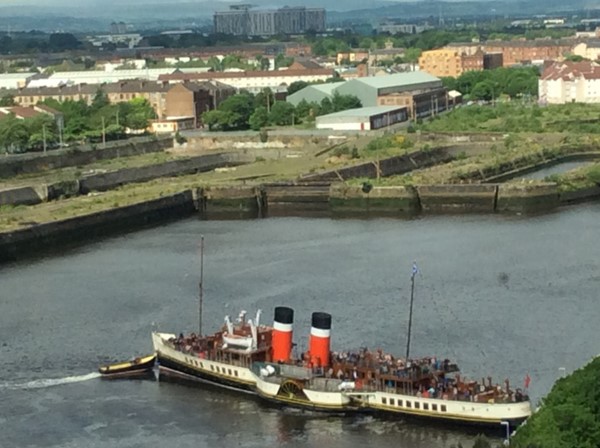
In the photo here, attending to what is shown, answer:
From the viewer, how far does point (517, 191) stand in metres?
19.8

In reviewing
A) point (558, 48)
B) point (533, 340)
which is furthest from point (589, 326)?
point (558, 48)

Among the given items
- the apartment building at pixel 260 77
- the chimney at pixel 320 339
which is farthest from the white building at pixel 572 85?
the chimney at pixel 320 339

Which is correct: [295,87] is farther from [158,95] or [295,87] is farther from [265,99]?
[158,95]

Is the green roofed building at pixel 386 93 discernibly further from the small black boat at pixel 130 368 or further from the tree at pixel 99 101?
the small black boat at pixel 130 368

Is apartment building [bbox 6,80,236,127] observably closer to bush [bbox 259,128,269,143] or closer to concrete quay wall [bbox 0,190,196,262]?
bush [bbox 259,128,269,143]

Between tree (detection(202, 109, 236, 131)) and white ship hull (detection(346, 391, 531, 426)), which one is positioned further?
tree (detection(202, 109, 236, 131))

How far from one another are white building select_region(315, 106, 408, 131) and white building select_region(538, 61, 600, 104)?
5912mm

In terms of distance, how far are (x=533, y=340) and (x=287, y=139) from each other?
54.8 feet

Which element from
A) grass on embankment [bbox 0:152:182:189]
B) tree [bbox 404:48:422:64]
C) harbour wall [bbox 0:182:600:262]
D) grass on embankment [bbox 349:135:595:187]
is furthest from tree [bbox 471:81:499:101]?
harbour wall [bbox 0:182:600:262]

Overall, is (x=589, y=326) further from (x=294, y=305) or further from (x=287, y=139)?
(x=287, y=139)

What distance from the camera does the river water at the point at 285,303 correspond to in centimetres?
1039

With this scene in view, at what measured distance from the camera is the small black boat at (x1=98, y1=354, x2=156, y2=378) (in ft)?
37.6

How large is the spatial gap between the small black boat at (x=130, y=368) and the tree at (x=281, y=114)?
2001 cm

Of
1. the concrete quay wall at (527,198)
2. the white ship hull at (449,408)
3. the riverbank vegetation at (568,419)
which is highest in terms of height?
the riverbank vegetation at (568,419)
